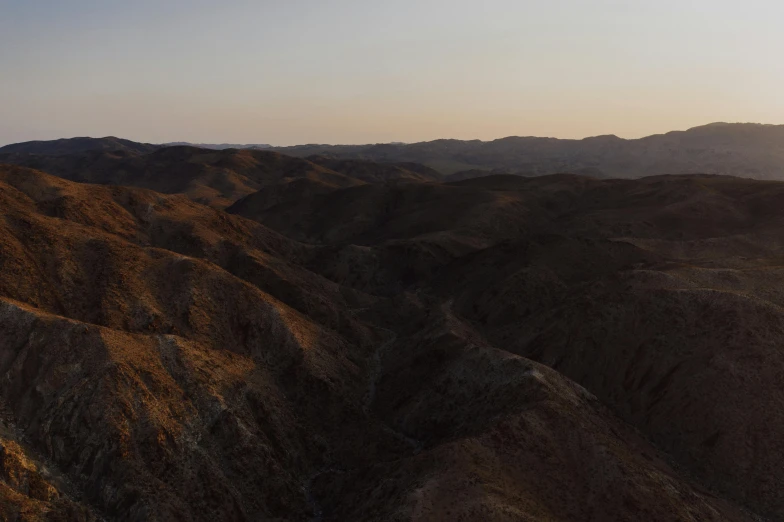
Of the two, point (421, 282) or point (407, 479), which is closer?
point (407, 479)

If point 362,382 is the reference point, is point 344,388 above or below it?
above

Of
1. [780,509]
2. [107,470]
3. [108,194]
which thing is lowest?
[780,509]

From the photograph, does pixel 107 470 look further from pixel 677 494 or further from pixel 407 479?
pixel 677 494

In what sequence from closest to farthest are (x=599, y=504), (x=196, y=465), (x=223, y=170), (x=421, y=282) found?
(x=599, y=504) < (x=196, y=465) < (x=421, y=282) < (x=223, y=170)

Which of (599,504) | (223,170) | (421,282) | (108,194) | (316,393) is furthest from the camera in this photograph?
(223,170)

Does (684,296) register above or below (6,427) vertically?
above

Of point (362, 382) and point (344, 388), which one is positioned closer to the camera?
point (344, 388)

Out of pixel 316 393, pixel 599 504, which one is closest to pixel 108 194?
pixel 316 393

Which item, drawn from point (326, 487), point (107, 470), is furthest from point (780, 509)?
point (107, 470)
